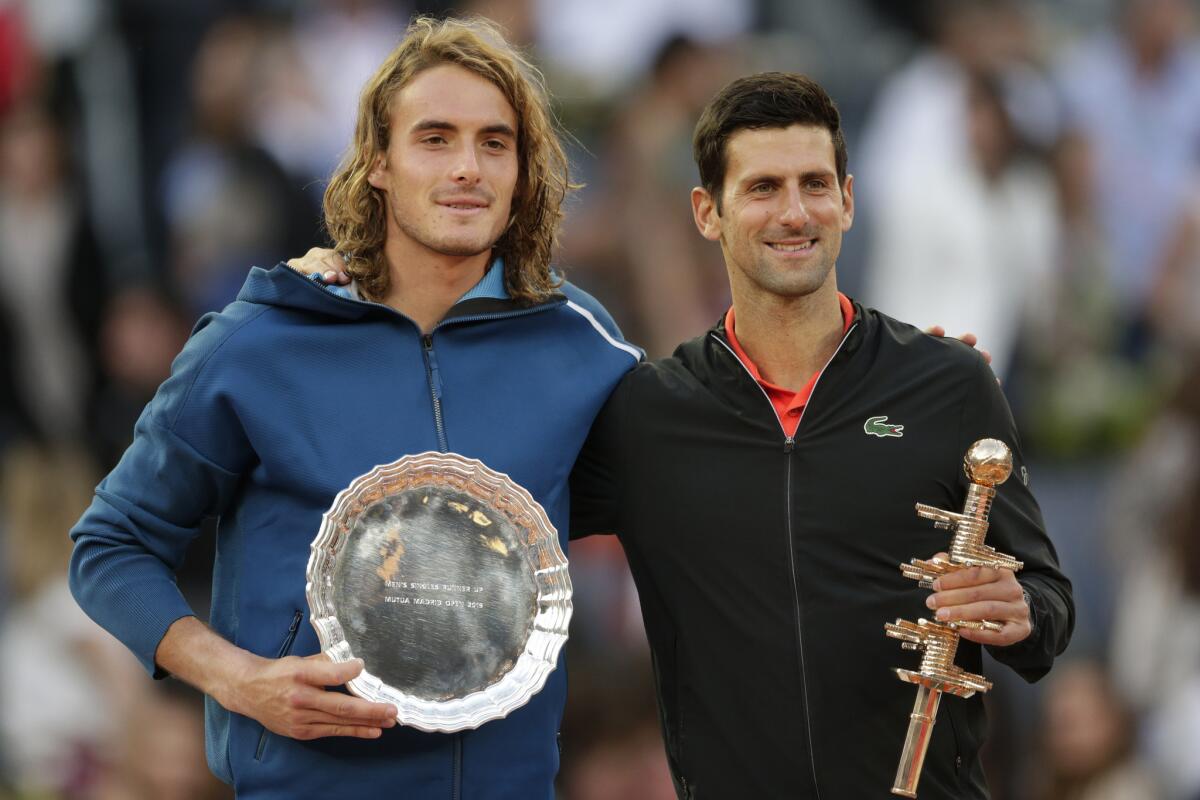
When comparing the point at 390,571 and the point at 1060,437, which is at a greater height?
the point at 390,571

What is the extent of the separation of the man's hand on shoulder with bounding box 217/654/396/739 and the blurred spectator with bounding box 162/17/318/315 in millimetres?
5860

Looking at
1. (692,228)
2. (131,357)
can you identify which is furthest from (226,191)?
(692,228)

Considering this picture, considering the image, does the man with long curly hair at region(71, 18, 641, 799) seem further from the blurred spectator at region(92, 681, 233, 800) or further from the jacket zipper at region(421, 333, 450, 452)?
the blurred spectator at region(92, 681, 233, 800)

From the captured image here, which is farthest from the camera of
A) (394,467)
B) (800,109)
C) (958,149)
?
(958,149)

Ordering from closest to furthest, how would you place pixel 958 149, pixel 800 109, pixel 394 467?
pixel 394 467 → pixel 800 109 → pixel 958 149

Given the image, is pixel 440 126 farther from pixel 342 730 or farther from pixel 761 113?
pixel 342 730

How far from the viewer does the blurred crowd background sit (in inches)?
381

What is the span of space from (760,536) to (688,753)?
1.91 feet

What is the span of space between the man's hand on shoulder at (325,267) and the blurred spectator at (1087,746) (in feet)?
19.3

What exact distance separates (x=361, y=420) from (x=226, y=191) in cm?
604

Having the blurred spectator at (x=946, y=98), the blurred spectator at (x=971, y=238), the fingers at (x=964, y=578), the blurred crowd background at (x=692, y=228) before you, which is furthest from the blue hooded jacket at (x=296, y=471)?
the blurred spectator at (x=946, y=98)

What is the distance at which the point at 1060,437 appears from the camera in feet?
34.0

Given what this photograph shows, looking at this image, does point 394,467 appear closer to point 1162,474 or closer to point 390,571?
point 390,571

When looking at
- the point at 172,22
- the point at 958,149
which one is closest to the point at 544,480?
the point at 958,149
